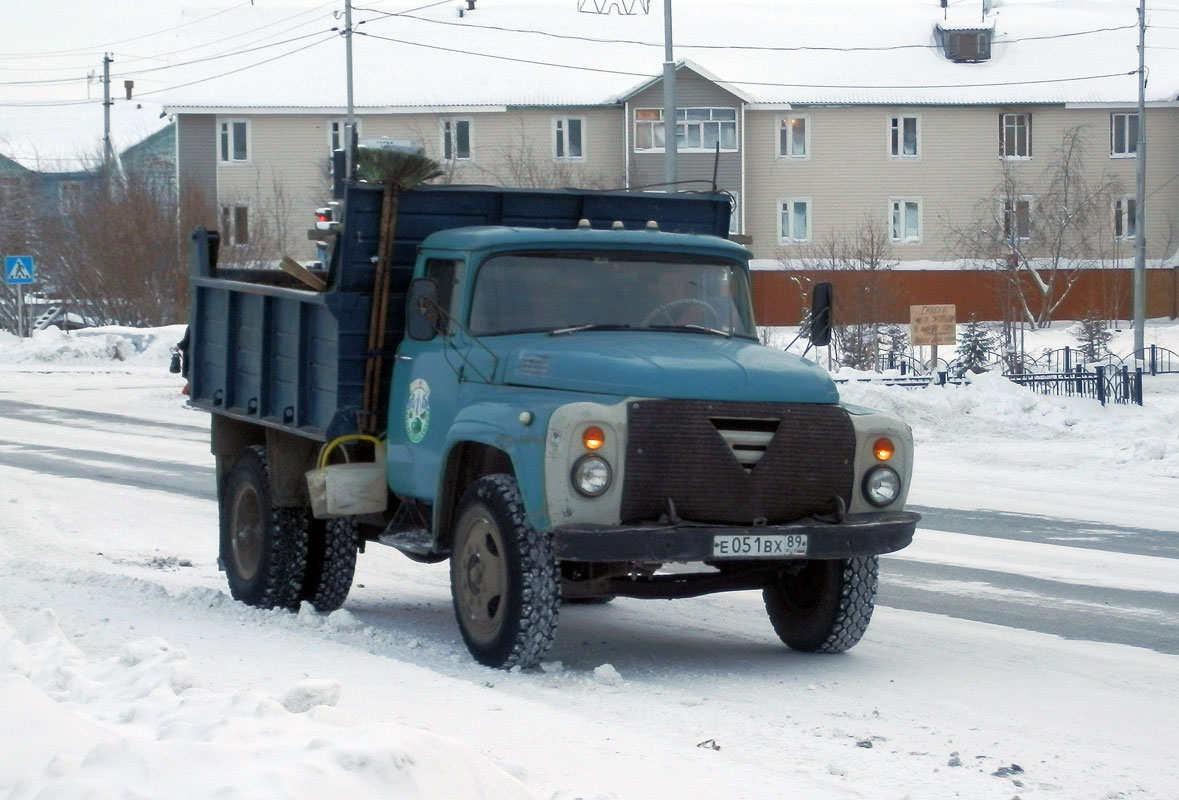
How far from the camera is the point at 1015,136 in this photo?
58656mm

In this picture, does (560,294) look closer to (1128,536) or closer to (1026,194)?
(1128,536)

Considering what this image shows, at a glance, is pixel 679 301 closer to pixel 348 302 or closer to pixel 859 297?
pixel 348 302

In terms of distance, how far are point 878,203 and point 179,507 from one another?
4643 centimetres

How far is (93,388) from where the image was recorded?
34000 millimetres

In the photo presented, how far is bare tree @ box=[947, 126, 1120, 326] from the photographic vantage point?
186 ft

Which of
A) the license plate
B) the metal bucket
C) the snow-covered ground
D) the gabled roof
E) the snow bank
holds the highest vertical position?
the gabled roof

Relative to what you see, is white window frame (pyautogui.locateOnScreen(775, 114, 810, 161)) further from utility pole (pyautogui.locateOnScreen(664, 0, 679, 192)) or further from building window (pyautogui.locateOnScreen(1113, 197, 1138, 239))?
utility pole (pyautogui.locateOnScreen(664, 0, 679, 192))

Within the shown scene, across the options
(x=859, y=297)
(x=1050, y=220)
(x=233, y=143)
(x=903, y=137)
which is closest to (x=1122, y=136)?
(x=1050, y=220)

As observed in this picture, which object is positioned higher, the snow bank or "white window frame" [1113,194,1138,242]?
"white window frame" [1113,194,1138,242]

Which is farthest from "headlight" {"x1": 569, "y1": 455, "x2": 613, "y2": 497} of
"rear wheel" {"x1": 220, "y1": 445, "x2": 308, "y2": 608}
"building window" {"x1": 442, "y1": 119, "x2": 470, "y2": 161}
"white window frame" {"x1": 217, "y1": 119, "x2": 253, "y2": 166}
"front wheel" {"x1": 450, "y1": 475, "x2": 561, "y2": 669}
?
"white window frame" {"x1": 217, "y1": 119, "x2": 253, "y2": 166}

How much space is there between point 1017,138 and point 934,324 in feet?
105

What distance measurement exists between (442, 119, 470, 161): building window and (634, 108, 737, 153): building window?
5.82 metres

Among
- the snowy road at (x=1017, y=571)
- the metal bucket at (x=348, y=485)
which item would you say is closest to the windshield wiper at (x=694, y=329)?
the metal bucket at (x=348, y=485)

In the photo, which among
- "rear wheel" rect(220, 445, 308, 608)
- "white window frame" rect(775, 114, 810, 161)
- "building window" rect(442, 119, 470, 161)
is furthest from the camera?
"building window" rect(442, 119, 470, 161)
